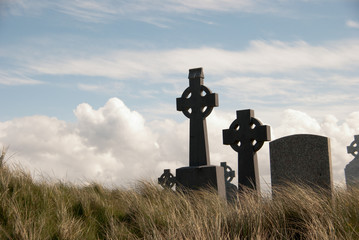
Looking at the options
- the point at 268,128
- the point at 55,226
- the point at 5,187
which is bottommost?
the point at 55,226

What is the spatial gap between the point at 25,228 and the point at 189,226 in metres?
2.15

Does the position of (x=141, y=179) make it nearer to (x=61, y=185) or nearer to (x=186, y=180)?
(x=61, y=185)

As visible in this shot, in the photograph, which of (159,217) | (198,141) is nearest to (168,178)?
(198,141)

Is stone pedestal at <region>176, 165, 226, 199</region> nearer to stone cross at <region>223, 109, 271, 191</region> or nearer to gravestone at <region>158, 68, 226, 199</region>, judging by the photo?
gravestone at <region>158, 68, 226, 199</region>

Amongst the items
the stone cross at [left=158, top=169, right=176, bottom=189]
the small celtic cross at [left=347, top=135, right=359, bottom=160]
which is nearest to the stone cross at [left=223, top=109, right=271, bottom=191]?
the stone cross at [left=158, top=169, right=176, bottom=189]

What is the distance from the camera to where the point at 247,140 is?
12.6 meters

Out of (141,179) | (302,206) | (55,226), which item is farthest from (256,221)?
(141,179)

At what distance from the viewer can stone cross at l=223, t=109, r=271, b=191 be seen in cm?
1239

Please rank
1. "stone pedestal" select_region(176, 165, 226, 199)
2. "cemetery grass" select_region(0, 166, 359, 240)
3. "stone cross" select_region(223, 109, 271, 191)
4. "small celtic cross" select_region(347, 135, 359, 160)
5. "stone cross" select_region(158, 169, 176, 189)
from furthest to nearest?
1. "small celtic cross" select_region(347, 135, 359, 160)
2. "stone cross" select_region(158, 169, 176, 189)
3. "stone cross" select_region(223, 109, 271, 191)
4. "stone pedestal" select_region(176, 165, 226, 199)
5. "cemetery grass" select_region(0, 166, 359, 240)

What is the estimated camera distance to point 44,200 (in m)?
7.01

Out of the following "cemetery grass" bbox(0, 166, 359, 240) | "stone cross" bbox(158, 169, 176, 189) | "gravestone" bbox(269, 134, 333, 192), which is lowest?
"stone cross" bbox(158, 169, 176, 189)

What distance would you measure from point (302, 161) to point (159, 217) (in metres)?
4.05

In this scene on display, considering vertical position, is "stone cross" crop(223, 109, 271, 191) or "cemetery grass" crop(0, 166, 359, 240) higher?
"stone cross" crop(223, 109, 271, 191)

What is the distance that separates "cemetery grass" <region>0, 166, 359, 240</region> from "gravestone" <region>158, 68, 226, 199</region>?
3680mm
